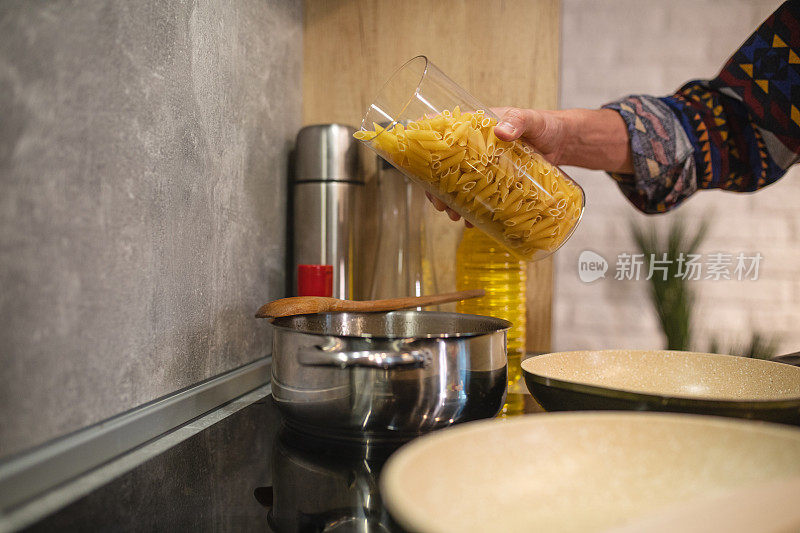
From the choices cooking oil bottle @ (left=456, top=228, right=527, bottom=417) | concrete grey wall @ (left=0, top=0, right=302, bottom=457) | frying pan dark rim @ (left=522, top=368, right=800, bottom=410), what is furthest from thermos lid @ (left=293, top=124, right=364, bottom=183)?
frying pan dark rim @ (left=522, top=368, right=800, bottom=410)

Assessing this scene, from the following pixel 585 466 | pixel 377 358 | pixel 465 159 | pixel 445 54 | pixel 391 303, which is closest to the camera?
pixel 585 466

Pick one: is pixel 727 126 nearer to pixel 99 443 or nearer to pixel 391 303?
pixel 391 303

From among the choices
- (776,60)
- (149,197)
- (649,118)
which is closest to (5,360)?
(149,197)

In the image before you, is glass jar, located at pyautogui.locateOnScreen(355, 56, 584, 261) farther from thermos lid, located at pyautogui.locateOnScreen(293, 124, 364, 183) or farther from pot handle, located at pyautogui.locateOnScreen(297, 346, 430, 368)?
thermos lid, located at pyautogui.locateOnScreen(293, 124, 364, 183)

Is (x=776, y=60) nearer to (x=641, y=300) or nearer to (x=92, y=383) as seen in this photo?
(x=641, y=300)

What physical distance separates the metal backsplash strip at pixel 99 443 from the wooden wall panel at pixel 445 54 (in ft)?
1.73

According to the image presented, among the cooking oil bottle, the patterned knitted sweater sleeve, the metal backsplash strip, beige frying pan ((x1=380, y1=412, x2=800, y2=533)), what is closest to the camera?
beige frying pan ((x1=380, y1=412, x2=800, y2=533))

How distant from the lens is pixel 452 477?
30 centimetres

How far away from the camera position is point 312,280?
0.85 m

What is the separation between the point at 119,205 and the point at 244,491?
0.86ft

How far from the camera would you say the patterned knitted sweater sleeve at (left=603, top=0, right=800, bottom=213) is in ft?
2.63

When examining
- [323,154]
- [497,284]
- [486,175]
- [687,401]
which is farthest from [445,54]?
[687,401]
